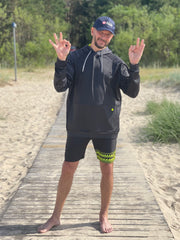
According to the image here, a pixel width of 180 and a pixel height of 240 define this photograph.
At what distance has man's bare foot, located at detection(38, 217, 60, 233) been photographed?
266 cm

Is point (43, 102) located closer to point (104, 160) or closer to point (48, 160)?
point (48, 160)

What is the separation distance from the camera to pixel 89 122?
7.97 feet

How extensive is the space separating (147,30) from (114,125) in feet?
92.6

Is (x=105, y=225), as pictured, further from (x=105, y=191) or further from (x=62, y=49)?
(x=62, y=49)

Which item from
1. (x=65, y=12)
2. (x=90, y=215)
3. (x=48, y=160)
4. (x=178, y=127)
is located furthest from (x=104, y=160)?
(x=65, y=12)

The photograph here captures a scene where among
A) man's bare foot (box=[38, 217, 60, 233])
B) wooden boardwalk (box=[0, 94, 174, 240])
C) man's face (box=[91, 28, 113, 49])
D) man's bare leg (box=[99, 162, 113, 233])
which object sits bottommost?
wooden boardwalk (box=[0, 94, 174, 240])

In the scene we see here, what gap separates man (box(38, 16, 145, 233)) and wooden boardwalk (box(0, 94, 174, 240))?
2.08 feet

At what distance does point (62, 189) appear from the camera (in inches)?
103

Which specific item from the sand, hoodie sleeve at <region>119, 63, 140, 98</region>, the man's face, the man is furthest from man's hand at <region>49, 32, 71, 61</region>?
the sand

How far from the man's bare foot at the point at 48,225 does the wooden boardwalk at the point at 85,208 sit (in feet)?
0.13

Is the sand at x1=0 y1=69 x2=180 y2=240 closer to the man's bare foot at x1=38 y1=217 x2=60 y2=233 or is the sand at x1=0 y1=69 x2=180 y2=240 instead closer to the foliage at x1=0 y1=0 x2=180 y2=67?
the man's bare foot at x1=38 y1=217 x2=60 y2=233

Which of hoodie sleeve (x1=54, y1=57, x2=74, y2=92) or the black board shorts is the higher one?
hoodie sleeve (x1=54, y1=57, x2=74, y2=92)

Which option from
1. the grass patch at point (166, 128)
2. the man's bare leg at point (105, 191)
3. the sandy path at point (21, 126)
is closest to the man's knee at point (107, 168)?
the man's bare leg at point (105, 191)

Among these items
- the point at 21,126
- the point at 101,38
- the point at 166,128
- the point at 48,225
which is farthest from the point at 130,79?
the point at 21,126
